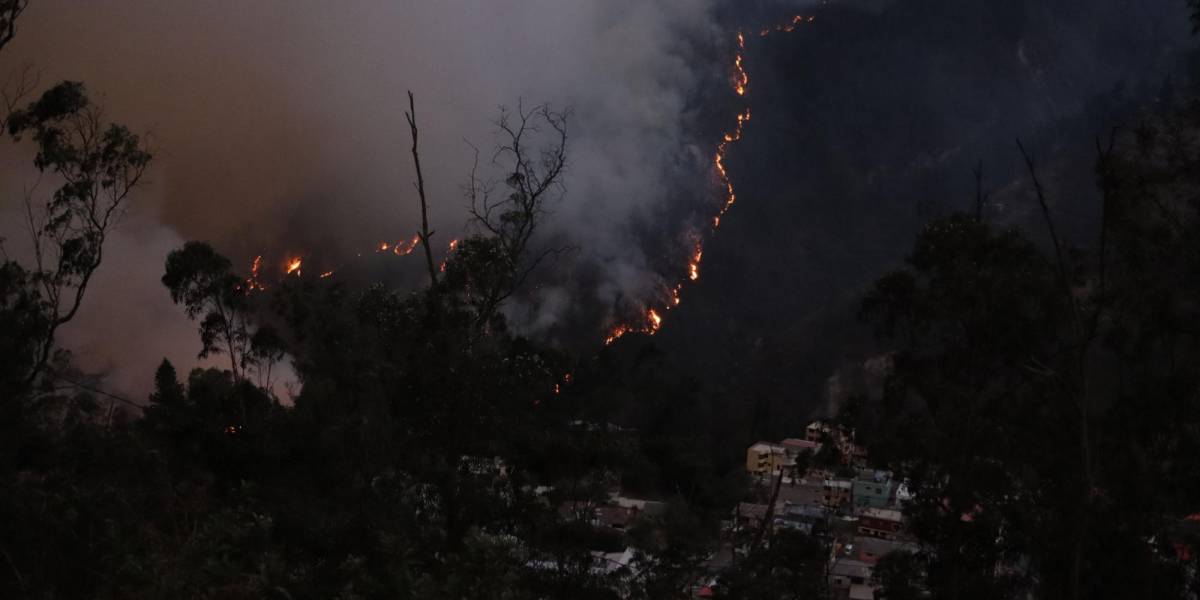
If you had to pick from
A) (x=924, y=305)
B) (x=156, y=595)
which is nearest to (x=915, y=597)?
(x=924, y=305)

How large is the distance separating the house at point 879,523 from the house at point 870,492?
131mm

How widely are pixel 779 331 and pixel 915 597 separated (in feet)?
147

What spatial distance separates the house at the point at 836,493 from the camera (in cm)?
1477

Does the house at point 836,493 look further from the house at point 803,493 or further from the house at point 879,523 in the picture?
the house at point 803,493

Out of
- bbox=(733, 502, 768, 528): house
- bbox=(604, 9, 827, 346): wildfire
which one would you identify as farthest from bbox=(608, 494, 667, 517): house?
bbox=(604, 9, 827, 346): wildfire

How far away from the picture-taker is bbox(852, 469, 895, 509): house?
1520 cm

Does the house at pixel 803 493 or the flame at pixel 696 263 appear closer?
the house at pixel 803 493

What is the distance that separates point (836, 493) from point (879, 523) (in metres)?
0.80

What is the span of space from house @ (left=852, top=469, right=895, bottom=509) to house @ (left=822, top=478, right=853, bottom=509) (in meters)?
0.16

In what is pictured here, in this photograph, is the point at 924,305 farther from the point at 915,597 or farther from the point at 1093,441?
the point at 915,597

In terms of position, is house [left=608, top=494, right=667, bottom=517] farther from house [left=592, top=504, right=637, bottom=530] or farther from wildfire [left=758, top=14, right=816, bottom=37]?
wildfire [left=758, top=14, right=816, bottom=37]

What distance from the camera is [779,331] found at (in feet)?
182

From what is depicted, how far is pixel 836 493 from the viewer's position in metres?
15.6

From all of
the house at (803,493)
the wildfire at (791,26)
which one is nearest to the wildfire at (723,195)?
the wildfire at (791,26)
